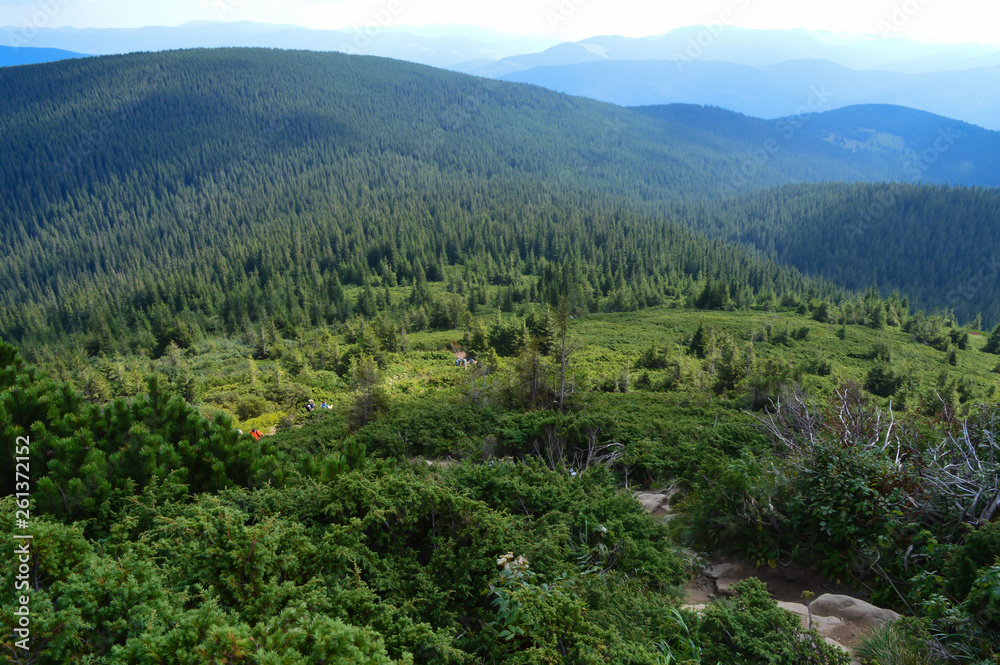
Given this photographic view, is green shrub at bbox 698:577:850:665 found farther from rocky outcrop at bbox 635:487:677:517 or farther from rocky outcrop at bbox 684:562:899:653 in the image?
rocky outcrop at bbox 635:487:677:517

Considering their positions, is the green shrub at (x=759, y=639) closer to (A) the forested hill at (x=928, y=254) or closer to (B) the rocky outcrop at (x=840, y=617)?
(B) the rocky outcrop at (x=840, y=617)

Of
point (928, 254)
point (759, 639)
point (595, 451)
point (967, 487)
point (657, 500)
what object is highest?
point (967, 487)

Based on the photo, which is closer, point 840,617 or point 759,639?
point 759,639

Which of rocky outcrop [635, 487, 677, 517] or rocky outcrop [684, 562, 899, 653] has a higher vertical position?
rocky outcrop [684, 562, 899, 653]

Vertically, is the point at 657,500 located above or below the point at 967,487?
below

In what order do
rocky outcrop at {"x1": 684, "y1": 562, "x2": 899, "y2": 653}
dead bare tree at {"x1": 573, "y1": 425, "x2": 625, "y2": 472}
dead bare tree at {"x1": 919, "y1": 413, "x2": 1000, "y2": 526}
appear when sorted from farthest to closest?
1. dead bare tree at {"x1": 573, "y1": 425, "x2": 625, "y2": 472}
2. dead bare tree at {"x1": 919, "y1": 413, "x2": 1000, "y2": 526}
3. rocky outcrop at {"x1": 684, "y1": 562, "x2": 899, "y2": 653}

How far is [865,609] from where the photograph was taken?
736 centimetres

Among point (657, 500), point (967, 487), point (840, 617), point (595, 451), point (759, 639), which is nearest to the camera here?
point (759, 639)

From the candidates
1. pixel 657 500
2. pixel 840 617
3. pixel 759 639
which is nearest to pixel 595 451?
pixel 657 500

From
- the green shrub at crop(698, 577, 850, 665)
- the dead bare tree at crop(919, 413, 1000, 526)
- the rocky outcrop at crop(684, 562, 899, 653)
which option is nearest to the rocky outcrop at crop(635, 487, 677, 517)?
the rocky outcrop at crop(684, 562, 899, 653)

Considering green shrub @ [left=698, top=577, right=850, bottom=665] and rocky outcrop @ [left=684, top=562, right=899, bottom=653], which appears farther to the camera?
rocky outcrop @ [left=684, top=562, right=899, bottom=653]

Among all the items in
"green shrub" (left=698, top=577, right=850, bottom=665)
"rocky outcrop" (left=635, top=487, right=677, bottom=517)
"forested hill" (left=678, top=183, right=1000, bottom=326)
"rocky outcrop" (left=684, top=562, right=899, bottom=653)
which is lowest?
"forested hill" (left=678, top=183, right=1000, bottom=326)

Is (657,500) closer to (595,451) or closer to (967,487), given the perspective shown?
(595,451)

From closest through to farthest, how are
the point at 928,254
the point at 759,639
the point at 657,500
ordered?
1. the point at 759,639
2. the point at 657,500
3. the point at 928,254
